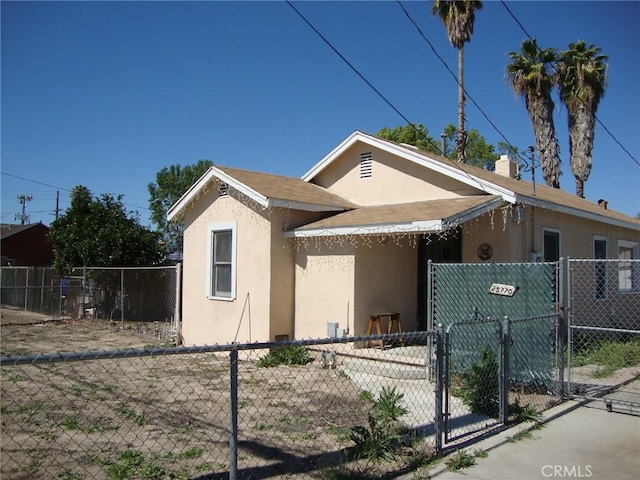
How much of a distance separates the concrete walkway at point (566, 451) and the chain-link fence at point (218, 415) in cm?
60

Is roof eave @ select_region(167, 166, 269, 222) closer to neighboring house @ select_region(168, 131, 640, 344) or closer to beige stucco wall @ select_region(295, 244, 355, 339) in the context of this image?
neighboring house @ select_region(168, 131, 640, 344)

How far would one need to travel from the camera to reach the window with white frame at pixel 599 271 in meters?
13.4

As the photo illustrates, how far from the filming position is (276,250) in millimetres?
10883

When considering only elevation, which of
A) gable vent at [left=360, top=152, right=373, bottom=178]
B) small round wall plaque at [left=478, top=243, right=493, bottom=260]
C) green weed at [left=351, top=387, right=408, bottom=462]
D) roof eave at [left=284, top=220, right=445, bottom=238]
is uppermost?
gable vent at [left=360, top=152, right=373, bottom=178]

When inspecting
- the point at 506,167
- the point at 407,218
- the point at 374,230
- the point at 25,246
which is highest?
the point at 506,167

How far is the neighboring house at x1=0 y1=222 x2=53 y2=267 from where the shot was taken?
Result: 37.1 metres

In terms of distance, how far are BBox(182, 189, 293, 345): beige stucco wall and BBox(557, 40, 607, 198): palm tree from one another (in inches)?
710

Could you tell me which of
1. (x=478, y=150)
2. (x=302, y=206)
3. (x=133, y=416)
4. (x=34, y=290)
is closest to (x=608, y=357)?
(x=302, y=206)

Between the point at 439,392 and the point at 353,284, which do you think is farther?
the point at 353,284

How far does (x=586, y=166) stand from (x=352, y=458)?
2422 centimetres

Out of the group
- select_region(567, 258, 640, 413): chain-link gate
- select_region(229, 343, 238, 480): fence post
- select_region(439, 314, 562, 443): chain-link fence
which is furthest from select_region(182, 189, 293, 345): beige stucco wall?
select_region(229, 343, 238, 480): fence post

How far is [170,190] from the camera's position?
41.7 metres

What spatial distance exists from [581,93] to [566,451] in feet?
73.3

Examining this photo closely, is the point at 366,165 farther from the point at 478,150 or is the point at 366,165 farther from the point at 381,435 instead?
the point at 478,150
